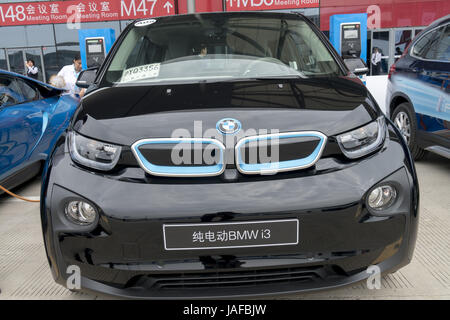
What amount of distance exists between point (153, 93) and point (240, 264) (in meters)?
1.03

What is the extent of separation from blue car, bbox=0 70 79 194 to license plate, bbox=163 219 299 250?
2.53 metres

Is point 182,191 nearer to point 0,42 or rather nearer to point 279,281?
point 279,281

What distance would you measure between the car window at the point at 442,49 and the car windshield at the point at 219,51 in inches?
69.8

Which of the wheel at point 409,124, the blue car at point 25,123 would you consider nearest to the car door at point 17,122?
the blue car at point 25,123

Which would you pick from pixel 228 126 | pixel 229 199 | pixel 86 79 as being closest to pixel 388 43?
pixel 86 79

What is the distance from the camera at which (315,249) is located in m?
1.73

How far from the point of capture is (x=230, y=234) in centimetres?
171

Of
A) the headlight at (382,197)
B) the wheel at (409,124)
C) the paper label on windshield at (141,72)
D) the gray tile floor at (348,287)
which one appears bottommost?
the gray tile floor at (348,287)

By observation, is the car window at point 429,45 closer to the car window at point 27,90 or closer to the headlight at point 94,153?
the headlight at point 94,153

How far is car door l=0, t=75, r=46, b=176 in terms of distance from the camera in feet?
12.0

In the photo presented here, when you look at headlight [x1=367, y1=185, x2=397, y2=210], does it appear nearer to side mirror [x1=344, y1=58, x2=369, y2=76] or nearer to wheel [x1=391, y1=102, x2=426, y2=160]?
side mirror [x1=344, y1=58, x2=369, y2=76]

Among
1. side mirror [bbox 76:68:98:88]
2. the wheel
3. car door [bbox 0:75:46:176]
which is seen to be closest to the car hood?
side mirror [bbox 76:68:98:88]

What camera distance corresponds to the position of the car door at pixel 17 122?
3.64 metres
